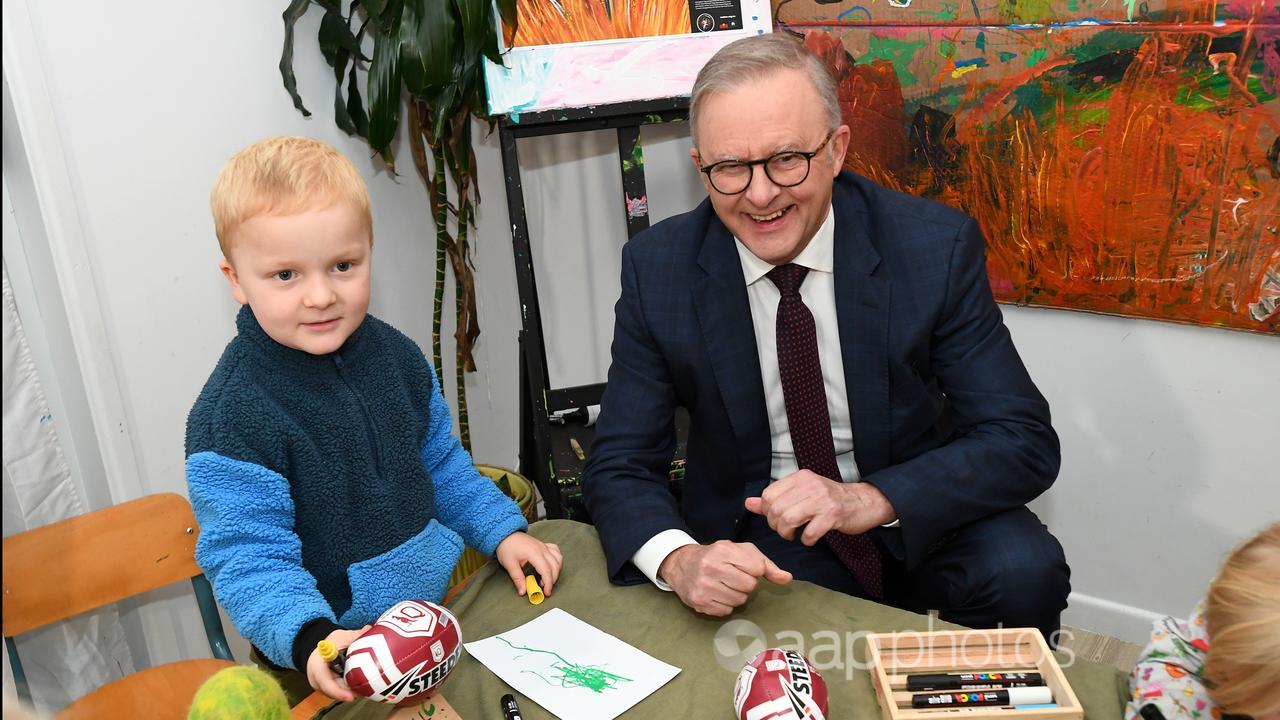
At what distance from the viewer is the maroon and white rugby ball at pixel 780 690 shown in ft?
3.03

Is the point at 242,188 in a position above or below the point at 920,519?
above

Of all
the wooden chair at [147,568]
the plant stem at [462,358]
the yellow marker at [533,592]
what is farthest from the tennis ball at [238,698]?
the plant stem at [462,358]

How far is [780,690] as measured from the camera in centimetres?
93

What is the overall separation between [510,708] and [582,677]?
3.8 inches

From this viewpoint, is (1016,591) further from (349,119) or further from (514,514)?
(349,119)

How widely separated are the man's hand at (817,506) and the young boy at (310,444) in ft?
1.06

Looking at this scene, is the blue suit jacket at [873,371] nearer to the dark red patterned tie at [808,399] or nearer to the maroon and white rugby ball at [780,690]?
the dark red patterned tie at [808,399]

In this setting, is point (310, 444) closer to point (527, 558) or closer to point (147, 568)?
point (527, 558)

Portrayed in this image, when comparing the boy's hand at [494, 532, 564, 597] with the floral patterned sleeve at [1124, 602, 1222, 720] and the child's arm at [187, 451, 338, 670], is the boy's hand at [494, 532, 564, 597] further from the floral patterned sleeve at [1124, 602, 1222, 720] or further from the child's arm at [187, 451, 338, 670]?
the floral patterned sleeve at [1124, 602, 1222, 720]

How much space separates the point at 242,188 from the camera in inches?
46.4

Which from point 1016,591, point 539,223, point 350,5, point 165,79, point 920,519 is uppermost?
point 350,5

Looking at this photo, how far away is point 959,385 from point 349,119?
60.9 inches

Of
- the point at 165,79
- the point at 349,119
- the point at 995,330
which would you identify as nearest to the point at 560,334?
the point at 349,119

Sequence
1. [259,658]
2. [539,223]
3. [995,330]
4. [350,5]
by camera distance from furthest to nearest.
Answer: [539,223]
[350,5]
[995,330]
[259,658]
